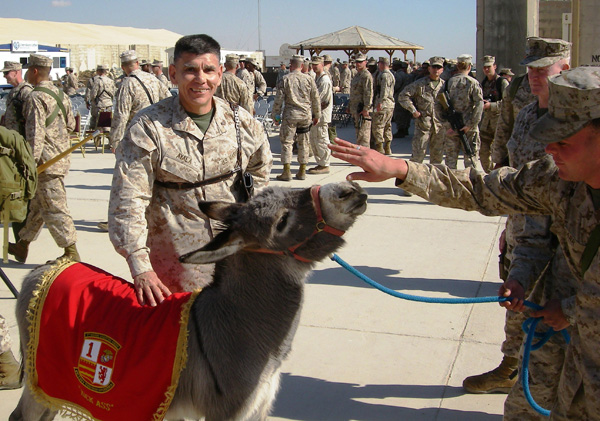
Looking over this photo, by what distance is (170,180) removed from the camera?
3.38 m

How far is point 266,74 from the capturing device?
31.8 meters

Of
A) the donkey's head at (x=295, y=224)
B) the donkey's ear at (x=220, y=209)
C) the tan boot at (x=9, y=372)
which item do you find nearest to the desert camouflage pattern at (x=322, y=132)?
the tan boot at (x=9, y=372)

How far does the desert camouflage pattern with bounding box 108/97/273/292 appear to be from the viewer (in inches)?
125

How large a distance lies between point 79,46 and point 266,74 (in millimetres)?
37709

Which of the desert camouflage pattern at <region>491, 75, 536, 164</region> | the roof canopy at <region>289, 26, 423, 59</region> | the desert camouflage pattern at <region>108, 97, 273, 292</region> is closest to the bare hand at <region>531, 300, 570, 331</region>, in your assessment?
the desert camouflage pattern at <region>108, 97, 273, 292</region>

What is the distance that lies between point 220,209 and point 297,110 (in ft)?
29.1

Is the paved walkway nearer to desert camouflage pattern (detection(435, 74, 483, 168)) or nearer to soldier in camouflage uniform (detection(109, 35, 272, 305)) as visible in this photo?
desert camouflage pattern (detection(435, 74, 483, 168))

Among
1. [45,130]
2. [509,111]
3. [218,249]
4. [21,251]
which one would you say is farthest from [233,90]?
[218,249]

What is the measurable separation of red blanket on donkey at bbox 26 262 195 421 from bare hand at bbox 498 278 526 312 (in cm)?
146

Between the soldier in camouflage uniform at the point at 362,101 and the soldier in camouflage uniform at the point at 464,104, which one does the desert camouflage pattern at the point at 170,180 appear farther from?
the soldier in camouflage uniform at the point at 362,101

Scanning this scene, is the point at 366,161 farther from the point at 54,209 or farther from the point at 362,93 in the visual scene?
the point at 362,93

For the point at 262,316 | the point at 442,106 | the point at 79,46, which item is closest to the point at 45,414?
the point at 262,316

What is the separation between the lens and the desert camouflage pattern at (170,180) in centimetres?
319

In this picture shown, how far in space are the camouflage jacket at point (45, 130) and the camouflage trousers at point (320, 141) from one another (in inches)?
227
